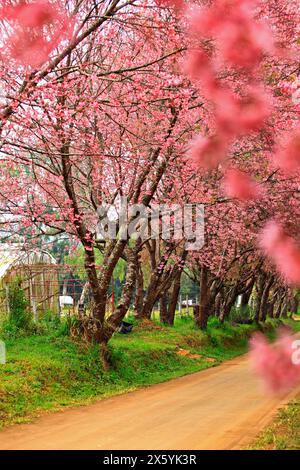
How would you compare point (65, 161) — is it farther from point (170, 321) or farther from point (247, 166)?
point (170, 321)

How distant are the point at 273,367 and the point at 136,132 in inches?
587

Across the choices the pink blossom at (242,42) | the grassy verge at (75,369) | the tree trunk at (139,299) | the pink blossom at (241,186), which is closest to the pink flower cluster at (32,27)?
the pink blossom at (242,42)

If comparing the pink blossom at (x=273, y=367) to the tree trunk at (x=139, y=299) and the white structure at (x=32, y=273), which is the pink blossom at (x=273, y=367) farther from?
the tree trunk at (x=139, y=299)

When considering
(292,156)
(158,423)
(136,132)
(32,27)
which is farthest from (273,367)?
(136,132)

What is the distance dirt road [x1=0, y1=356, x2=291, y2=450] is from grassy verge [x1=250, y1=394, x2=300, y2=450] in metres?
0.22

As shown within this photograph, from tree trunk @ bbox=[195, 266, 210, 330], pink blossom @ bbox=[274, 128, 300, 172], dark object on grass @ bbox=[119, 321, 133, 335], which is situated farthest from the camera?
tree trunk @ bbox=[195, 266, 210, 330]

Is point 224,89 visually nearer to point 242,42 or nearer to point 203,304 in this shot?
point 242,42

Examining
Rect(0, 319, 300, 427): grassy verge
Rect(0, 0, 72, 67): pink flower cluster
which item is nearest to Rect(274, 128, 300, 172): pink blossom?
Rect(0, 0, 72, 67): pink flower cluster

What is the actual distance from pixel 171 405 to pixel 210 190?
9019 millimetres

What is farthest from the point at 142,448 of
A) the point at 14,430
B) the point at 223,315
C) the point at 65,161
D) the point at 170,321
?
the point at 223,315

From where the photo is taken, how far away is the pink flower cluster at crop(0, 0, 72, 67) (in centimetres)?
596

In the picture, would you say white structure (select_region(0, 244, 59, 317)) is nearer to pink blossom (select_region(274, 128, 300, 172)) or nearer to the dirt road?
the dirt road

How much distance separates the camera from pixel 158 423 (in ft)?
34.2

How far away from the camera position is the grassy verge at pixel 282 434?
8266 mm
